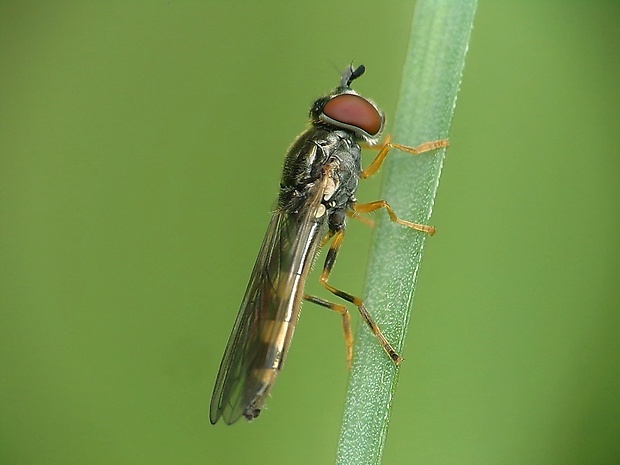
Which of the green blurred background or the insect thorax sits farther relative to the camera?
the green blurred background

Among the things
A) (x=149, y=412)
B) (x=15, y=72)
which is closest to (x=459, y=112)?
(x=149, y=412)

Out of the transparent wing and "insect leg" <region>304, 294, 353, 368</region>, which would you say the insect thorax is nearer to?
the transparent wing

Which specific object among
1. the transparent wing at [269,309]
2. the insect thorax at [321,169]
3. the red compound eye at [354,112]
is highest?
the red compound eye at [354,112]

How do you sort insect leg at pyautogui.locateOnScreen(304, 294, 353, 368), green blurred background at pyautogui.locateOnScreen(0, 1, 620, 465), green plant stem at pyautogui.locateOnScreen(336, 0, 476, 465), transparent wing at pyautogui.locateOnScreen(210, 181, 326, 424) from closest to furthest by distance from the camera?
green plant stem at pyautogui.locateOnScreen(336, 0, 476, 465)
transparent wing at pyautogui.locateOnScreen(210, 181, 326, 424)
insect leg at pyautogui.locateOnScreen(304, 294, 353, 368)
green blurred background at pyautogui.locateOnScreen(0, 1, 620, 465)

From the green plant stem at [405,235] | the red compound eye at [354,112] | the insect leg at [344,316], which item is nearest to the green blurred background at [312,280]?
the insect leg at [344,316]

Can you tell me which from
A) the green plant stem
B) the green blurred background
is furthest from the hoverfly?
the green plant stem

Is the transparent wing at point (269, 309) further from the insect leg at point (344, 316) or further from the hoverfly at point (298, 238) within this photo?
the insect leg at point (344, 316)
